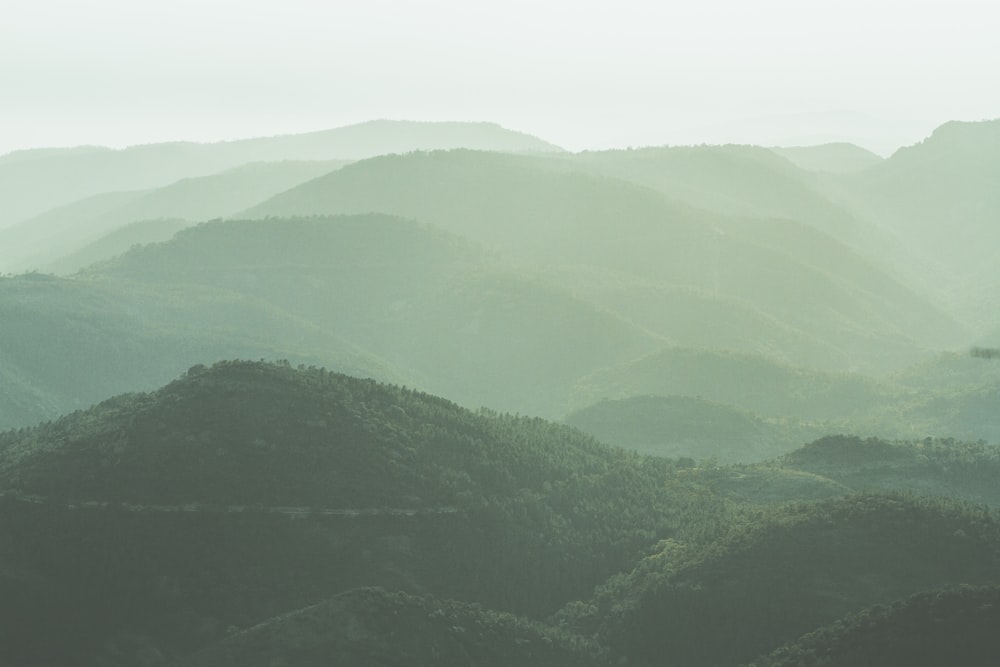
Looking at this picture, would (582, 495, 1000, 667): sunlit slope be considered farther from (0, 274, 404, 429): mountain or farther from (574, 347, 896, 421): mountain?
(0, 274, 404, 429): mountain

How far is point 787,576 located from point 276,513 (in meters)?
30.0

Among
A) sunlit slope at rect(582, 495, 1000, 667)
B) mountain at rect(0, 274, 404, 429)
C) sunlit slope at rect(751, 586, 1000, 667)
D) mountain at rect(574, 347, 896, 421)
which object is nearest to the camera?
sunlit slope at rect(751, 586, 1000, 667)

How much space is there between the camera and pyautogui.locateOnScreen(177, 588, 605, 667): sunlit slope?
6419 centimetres

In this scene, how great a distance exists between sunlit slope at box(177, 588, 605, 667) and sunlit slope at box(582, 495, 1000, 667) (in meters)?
6.09

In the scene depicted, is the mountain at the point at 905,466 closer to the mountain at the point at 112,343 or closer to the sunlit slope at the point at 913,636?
the sunlit slope at the point at 913,636

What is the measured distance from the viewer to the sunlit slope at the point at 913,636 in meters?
63.6

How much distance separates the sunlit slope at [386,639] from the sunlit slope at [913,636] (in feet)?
40.9

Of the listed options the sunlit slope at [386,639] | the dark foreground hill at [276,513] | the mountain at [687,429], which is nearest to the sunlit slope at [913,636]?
Result: the sunlit slope at [386,639]

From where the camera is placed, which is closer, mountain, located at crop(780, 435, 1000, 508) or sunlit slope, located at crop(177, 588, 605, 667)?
sunlit slope, located at crop(177, 588, 605, 667)

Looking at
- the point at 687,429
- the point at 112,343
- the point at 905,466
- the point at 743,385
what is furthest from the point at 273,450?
the point at 743,385

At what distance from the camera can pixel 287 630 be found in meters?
65.2

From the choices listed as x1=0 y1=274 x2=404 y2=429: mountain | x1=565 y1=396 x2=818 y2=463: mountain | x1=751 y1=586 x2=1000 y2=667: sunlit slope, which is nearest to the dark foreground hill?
x1=751 y1=586 x2=1000 y2=667: sunlit slope

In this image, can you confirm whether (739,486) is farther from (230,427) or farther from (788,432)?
(788,432)

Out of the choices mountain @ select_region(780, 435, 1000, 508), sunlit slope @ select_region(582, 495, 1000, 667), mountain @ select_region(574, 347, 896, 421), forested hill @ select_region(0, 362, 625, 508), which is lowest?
mountain @ select_region(574, 347, 896, 421)
